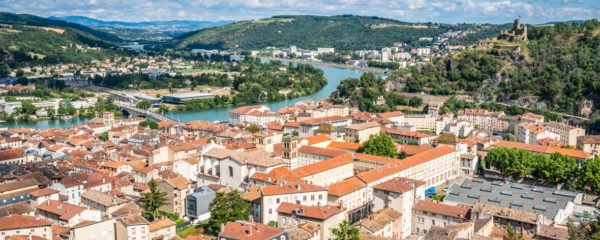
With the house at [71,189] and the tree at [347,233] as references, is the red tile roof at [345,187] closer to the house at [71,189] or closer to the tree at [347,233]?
the tree at [347,233]

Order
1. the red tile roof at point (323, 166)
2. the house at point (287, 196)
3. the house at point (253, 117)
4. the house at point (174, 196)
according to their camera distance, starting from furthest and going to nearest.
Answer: the house at point (253, 117) → the red tile roof at point (323, 166) → the house at point (174, 196) → the house at point (287, 196)

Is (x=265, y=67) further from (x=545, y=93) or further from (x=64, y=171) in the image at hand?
(x=64, y=171)

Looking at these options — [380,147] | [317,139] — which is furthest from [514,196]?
[317,139]

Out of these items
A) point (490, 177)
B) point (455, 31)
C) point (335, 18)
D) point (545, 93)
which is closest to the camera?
point (490, 177)

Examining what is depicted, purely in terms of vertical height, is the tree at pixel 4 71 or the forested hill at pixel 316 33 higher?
the forested hill at pixel 316 33

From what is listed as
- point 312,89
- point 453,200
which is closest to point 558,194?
point 453,200

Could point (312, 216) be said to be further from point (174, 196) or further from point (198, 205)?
point (174, 196)

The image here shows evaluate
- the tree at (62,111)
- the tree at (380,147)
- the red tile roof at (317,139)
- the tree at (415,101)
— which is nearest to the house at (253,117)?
the red tile roof at (317,139)
